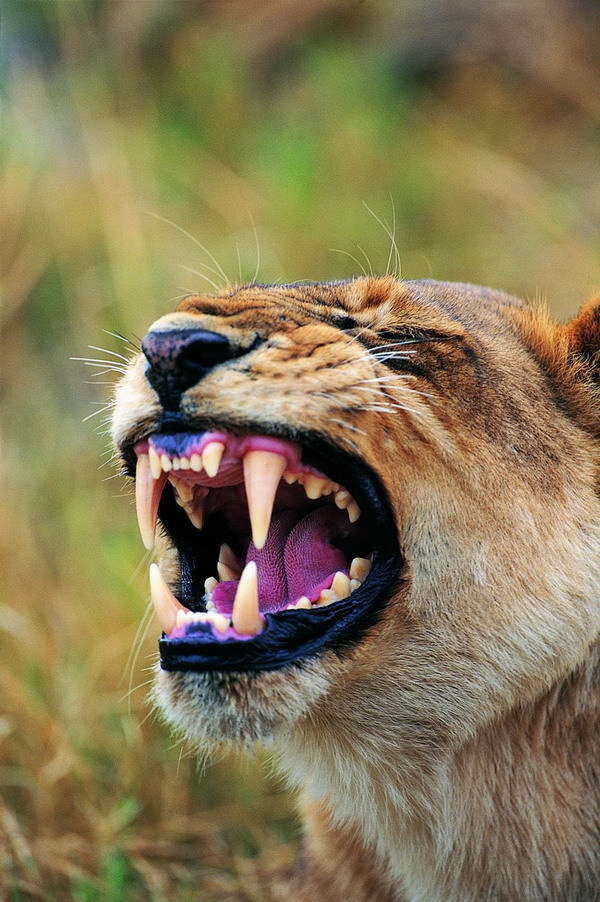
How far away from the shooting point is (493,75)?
8.34 meters

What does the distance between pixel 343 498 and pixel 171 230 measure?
454 cm

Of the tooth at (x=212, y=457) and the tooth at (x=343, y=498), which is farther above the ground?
the tooth at (x=212, y=457)

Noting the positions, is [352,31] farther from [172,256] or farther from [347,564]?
[347,564]

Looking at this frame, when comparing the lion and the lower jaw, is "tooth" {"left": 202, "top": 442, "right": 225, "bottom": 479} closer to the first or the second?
the lion

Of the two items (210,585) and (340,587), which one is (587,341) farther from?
(210,585)

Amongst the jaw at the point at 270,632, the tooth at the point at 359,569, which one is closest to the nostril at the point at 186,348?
the jaw at the point at 270,632

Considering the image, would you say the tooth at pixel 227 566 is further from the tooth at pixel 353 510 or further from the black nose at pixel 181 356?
the black nose at pixel 181 356

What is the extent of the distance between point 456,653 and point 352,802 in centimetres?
45

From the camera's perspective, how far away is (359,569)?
7.24ft

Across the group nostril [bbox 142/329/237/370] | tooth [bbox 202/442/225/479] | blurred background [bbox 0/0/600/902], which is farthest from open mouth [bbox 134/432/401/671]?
blurred background [bbox 0/0/600/902]

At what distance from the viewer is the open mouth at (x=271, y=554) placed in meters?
2.05

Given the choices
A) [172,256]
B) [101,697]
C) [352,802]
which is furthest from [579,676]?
[172,256]

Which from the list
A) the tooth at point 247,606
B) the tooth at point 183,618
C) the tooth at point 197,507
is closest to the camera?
the tooth at point 247,606

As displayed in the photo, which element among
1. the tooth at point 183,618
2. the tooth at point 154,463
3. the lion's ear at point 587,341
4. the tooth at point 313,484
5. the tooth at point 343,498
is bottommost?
the tooth at point 183,618
